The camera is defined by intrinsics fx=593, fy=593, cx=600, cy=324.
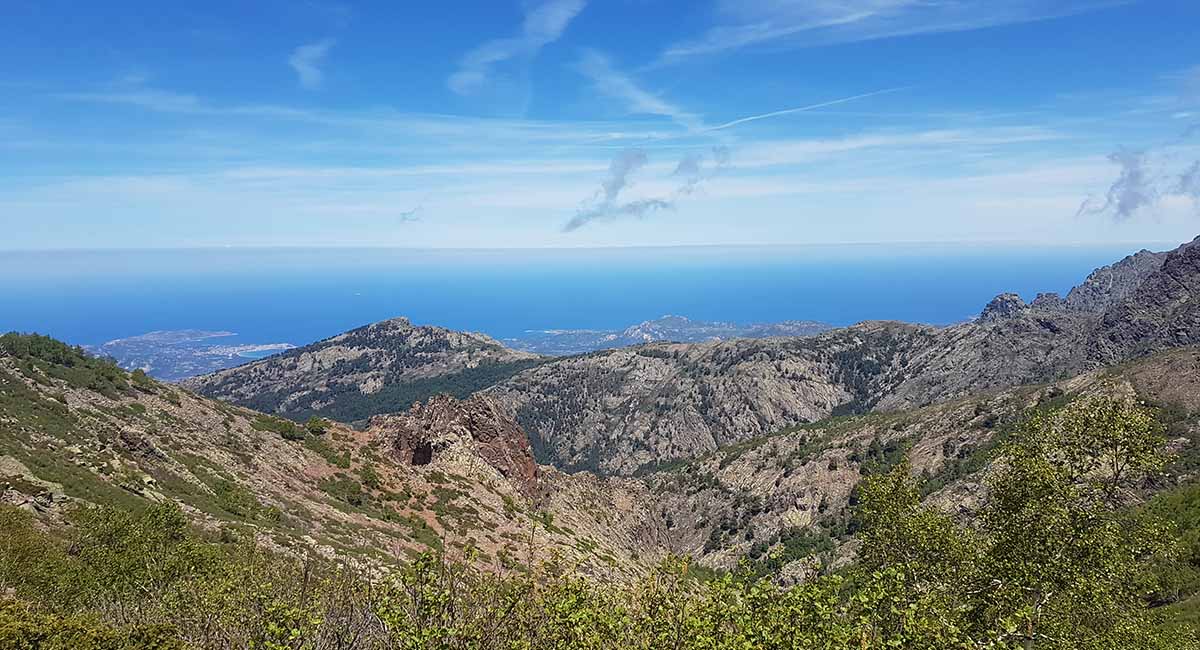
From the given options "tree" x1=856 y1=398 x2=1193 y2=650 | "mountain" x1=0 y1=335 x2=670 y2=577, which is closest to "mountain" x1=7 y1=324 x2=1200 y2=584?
"mountain" x1=0 y1=335 x2=670 y2=577

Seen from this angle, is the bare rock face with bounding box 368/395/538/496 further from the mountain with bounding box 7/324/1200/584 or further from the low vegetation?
the low vegetation

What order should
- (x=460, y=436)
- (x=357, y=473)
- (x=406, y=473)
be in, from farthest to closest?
(x=460, y=436), (x=406, y=473), (x=357, y=473)

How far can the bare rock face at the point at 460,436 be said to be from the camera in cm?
6762

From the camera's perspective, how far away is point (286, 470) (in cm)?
5425

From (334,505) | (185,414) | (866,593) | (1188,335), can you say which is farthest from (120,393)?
(1188,335)

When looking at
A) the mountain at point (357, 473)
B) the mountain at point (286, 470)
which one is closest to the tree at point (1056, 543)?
the mountain at point (357, 473)

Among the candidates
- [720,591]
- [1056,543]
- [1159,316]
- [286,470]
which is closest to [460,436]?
[286,470]

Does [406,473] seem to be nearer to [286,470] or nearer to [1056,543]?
[286,470]

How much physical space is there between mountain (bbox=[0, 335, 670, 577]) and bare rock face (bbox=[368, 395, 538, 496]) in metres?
0.19

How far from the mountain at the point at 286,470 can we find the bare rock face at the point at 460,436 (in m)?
0.19

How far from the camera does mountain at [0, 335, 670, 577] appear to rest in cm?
3847

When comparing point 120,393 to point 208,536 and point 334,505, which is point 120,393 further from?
point 208,536

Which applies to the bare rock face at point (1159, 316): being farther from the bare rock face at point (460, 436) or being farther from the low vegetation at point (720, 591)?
the low vegetation at point (720, 591)

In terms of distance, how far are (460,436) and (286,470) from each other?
2115 cm
